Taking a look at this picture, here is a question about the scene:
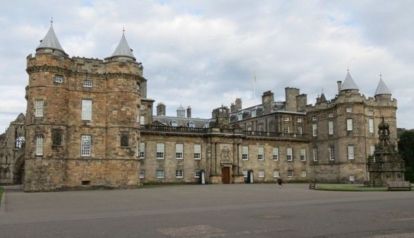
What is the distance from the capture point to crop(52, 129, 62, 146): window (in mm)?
39125

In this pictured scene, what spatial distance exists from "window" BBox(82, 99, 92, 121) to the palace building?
0.30 ft

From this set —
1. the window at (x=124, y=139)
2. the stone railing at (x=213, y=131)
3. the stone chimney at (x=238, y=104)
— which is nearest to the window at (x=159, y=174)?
the stone railing at (x=213, y=131)

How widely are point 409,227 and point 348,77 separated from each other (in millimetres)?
48819

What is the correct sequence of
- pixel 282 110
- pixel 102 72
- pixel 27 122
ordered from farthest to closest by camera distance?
1. pixel 282 110
2. pixel 102 72
3. pixel 27 122

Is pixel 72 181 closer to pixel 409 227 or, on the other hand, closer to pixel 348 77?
pixel 409 227

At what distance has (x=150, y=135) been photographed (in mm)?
51719

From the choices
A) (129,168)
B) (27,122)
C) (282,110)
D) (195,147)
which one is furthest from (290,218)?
(282,110)

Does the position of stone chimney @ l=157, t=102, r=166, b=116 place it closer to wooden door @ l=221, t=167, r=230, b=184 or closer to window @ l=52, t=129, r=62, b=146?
wooden door @ l=221, t=167, r=230, b=184

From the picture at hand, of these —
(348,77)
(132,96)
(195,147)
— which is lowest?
(195,147)

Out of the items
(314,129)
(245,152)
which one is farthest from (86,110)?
(314,129)

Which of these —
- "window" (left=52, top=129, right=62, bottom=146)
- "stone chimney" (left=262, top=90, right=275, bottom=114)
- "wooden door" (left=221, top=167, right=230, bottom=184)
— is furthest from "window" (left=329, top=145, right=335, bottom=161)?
"window" (left=52, top=129, right=62, bottom=146)

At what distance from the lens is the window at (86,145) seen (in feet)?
134

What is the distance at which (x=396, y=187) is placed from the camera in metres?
32.5

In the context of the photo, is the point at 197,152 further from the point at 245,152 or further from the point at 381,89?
the point at 381,89
